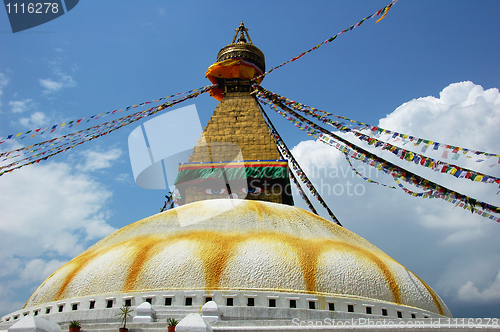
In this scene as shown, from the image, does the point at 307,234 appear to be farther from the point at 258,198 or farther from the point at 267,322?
the point at 258,198

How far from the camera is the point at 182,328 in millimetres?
5066

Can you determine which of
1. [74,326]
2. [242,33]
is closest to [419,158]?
[74,326]

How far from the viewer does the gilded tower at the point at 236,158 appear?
1184cm

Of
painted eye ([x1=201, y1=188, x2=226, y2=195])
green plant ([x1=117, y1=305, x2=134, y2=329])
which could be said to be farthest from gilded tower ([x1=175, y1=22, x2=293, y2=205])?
green plant ([x1=117, y1=305, x2=134, y2=329])

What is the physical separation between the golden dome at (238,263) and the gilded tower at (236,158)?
357cm

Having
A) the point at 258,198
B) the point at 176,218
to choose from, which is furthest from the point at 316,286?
the point at 258,198

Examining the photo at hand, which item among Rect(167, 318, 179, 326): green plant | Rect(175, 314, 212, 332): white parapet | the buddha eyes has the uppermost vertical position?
the buddha eyes

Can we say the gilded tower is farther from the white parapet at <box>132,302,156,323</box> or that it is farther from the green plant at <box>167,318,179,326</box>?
the green plant at <box>167,318,179,326</box>

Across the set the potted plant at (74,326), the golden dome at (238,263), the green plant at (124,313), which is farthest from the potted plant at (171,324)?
the potted plant at (74,326)

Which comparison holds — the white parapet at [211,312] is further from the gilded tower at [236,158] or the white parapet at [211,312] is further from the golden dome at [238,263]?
the gilded tower at [236,158]

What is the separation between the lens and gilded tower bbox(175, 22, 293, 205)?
1184cm

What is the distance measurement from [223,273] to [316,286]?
1.73 meters

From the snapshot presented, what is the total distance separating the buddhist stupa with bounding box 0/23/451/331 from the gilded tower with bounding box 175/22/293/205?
2924 mm

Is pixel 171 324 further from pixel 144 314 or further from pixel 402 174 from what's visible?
pixel 402 174
